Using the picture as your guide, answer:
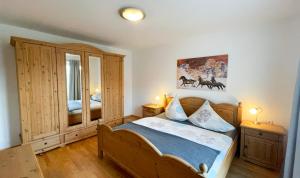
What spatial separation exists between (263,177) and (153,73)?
3134 millimetres

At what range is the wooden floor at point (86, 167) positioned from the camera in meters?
2.11

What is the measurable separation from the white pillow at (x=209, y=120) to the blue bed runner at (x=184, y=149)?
2.40ft

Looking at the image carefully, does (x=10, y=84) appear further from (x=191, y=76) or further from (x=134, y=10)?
(x=191, y=76)

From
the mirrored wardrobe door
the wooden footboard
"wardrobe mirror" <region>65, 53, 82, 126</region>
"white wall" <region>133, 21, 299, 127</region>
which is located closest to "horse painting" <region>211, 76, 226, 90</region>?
"white wall" <region>133, 21, 299, 127</region>

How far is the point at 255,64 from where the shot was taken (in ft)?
8.39

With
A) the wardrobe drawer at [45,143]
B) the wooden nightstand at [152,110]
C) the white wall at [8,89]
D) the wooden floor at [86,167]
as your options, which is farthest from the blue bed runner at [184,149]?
the white wall at [8,89]

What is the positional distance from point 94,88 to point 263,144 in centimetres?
340

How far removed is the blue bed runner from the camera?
1591 mm

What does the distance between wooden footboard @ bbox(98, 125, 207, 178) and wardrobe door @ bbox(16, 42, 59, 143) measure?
105 centimetres

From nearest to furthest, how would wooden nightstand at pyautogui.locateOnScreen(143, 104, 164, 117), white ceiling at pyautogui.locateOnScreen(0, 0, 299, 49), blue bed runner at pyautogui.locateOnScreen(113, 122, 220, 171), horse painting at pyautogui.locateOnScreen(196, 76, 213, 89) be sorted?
blue bed runner at pyautogui.locateOnScreen(113, 122, 220, 171) < white ceiling at pyautogui.locateOnScreen(0, 0, 299, 49) < horse painting at pyautogui.locateOnScreen(196, 76, 213, 89) < wooden nightstand at pyautogui.locateOnScreen(143, 104, 164, 117)

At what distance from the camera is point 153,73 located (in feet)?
13.8

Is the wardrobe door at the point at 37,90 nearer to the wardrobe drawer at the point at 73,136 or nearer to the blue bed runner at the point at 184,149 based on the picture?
the wardrobe drawer at the point at 73,136

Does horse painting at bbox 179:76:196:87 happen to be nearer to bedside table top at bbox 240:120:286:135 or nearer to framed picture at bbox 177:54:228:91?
framed picture at bbox 177:54:228:91

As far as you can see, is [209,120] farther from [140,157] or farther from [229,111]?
[140,157]
